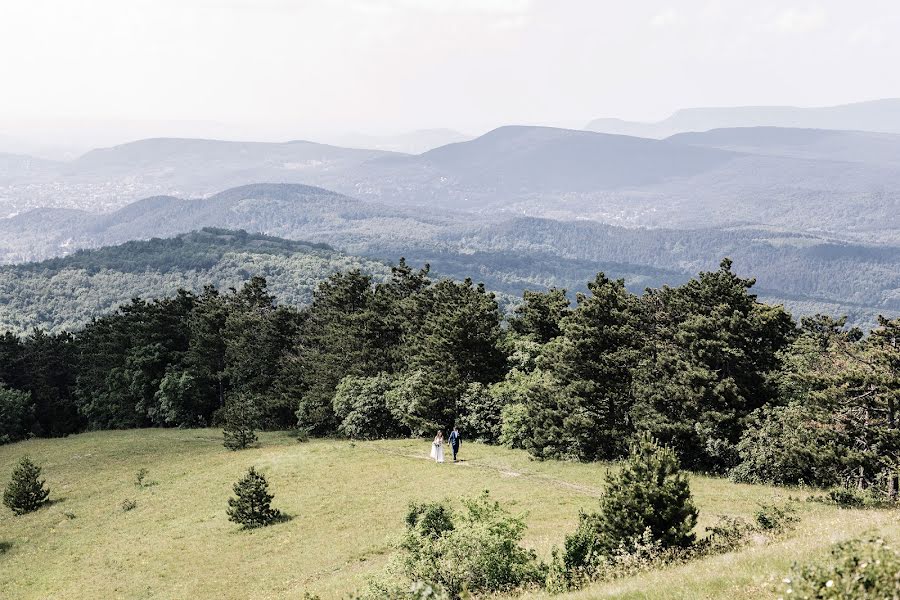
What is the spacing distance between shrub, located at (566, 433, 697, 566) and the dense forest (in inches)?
573

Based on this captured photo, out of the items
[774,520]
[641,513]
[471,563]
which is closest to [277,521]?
[471,563]

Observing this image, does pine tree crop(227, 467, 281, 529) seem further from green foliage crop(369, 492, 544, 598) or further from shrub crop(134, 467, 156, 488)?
green foliage crop(369, 492, 544, 598)

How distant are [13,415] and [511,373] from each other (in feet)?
185

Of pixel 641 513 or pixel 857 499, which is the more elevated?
pixel 641 513

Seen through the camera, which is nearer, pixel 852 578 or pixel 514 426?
pixel 852 578

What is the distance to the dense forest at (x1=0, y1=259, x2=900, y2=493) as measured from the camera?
1303 inches

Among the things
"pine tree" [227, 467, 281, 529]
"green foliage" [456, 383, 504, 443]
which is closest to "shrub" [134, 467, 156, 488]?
"pine tree" [227, 467, 281, 529]

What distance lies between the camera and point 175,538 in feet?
111

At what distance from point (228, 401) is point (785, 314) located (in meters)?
57.9

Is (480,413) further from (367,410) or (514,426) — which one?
(367,410)

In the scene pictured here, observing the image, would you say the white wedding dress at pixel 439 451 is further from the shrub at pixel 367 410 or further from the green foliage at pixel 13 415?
the green foliage at pixel 13 415

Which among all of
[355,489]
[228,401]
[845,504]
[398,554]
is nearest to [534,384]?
[355,489]

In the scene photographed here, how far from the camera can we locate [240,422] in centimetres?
6588

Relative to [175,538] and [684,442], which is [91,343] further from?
[684,442]
